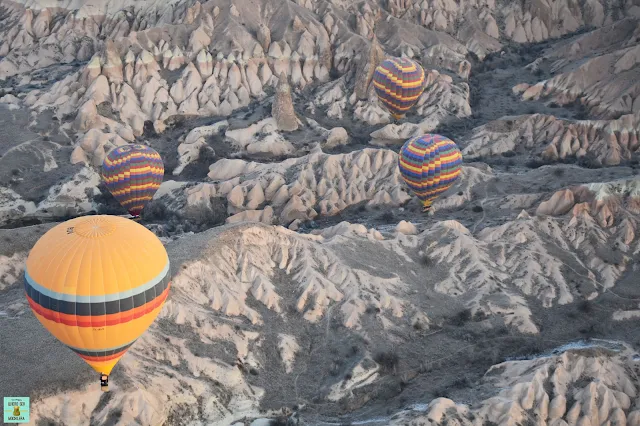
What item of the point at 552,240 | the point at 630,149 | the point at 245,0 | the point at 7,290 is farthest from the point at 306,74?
the point at 7,290

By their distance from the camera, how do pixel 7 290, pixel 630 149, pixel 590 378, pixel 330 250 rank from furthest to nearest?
pixel 630 149 → pixel 330 250 → pixel 7 290 → pixel 590 378

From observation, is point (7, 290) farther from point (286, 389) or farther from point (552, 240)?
point (552, 240)

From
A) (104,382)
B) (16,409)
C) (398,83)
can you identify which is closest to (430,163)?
(398,83)

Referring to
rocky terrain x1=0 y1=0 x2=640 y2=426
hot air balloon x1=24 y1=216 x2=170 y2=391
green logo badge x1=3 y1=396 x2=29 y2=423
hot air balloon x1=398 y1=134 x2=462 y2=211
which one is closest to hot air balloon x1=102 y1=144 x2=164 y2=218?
rocky terrain x1=0 y1=0 x2=640 y2=426

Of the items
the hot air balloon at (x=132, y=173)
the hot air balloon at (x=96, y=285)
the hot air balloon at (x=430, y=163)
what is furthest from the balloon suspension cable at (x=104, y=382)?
the hot air balloon at (x=430, y=163)

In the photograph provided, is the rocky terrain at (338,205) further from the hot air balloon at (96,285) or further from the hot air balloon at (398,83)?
the hot air balloon at (398,83)

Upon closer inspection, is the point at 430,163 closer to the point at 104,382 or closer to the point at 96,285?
the point at 104,382

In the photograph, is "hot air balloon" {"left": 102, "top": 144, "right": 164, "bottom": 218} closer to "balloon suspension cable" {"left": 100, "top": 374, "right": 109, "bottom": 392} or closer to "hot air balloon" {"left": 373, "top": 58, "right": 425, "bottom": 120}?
"hot air balloon" {"left": 373, "top": 58, "right": 425, "bottom": 120}
